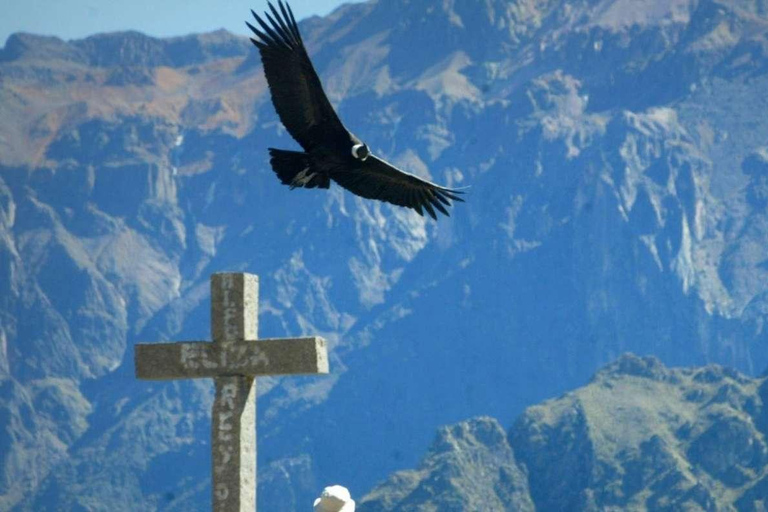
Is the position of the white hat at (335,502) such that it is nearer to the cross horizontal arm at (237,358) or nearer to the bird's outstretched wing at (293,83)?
the cross horizontal arm at (237,358)

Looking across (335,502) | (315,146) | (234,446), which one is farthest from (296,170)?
(335,502)

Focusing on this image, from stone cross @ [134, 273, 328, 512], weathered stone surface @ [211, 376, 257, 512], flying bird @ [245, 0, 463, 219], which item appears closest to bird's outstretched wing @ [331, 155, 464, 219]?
flying bird @ [245, 0, 463, 219]

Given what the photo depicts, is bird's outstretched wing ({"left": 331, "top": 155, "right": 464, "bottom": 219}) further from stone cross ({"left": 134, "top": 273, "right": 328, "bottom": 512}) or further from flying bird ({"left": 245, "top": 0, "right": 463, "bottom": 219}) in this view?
stone cross ({"left": 134, "top": 273, "right": 328, "bottom": 512})

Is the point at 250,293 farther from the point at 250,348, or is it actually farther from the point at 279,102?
the point at 279,102

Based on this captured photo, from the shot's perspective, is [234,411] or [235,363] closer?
[234,411]

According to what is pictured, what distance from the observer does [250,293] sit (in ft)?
94.1

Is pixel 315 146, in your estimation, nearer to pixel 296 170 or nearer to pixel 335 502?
pixel 296 170

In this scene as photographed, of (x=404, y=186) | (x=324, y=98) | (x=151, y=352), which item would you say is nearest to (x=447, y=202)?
(x=404, y=186)

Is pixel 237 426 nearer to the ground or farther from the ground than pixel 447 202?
nearer to the ground

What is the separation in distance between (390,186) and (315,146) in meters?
1.43

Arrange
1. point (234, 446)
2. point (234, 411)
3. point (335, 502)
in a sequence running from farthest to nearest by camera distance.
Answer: point (234, 411) < point (234, 446) < point (335, 502)

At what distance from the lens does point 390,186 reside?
39.3 metres

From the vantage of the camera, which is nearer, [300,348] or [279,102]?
[300,348]

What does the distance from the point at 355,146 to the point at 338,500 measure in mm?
11637
